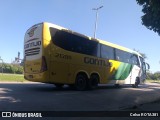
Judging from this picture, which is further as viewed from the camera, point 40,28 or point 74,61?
point 74,61

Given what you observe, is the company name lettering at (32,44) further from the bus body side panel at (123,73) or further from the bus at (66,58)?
the bus body side panel at (123,73)

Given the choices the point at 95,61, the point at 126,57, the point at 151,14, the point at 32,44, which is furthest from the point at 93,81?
the point at 151,14

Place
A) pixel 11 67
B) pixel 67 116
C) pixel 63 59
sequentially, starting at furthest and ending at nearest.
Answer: pixel 11 67
pixel 63 59
pixel 67 116

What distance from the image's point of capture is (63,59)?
15.3 metres

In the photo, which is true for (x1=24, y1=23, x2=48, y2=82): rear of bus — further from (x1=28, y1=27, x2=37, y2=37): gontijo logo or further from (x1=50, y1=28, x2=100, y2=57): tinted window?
(x1=50, y1=28, x2=100, y2=57): tinted window

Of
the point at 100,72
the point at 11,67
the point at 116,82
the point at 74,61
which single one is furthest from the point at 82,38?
the point at 11,67

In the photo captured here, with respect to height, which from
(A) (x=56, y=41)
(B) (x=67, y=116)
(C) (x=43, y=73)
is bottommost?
(B) (x=67, y=116)

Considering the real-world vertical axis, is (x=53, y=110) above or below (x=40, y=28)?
below

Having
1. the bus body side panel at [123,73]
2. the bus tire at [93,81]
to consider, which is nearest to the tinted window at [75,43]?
the bus tire at [93,81]

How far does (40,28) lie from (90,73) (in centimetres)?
442

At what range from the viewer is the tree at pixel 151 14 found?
499 inches

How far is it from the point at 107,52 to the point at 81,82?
3.66 m

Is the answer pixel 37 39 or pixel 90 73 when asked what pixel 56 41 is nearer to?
pixel 37 39

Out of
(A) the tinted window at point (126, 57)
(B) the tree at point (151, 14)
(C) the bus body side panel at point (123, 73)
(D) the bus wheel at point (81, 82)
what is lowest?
(D) the bus wheel at point (81, 82)
